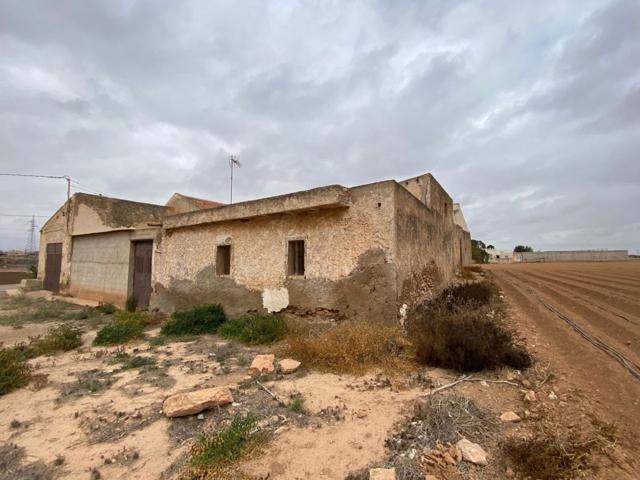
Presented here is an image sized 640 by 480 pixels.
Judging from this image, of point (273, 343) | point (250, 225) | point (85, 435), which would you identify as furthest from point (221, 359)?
point (250, 225)

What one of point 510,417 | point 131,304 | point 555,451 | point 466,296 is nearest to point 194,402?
point 510,417

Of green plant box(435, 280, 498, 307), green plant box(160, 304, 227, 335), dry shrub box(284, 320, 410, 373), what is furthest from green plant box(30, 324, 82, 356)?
green plant box(435, 280, 498, 307)

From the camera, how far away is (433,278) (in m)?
9.63

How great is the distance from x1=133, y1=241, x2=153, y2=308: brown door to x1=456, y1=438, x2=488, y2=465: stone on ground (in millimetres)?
10593

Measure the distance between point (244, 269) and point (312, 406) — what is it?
4986 mm

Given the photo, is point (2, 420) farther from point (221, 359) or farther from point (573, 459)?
point (573, 459)

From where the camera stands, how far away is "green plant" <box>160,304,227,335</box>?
311 inches

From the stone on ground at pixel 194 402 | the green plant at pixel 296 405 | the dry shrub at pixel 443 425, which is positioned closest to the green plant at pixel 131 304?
the stone on ground at pixel 194 402

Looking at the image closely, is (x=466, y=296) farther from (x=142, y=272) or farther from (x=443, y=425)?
(x=142, y=272)

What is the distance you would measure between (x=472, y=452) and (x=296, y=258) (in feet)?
18.2

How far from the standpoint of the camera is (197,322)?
807 cm

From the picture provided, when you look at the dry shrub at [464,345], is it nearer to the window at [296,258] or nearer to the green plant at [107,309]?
the window at [296,258]

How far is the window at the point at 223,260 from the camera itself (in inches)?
351

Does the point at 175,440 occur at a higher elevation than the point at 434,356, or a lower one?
lower
